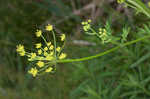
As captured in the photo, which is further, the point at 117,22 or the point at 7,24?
the point at 7,24

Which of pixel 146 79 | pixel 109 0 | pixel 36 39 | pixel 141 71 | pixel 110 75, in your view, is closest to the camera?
pixel 36 39

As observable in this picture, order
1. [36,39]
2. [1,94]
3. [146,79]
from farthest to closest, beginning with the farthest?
[1,94], [146,79], [36,39]

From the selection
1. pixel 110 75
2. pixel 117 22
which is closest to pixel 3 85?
pixel 110 75

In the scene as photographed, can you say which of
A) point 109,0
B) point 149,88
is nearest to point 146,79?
point 149,88

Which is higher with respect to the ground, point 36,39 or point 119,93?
point 36,39

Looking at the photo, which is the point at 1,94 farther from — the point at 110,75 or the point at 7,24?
the point at 110,75

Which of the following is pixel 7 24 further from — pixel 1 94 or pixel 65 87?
pixel 65 87

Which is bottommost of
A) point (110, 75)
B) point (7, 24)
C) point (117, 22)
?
point (110, 75)
